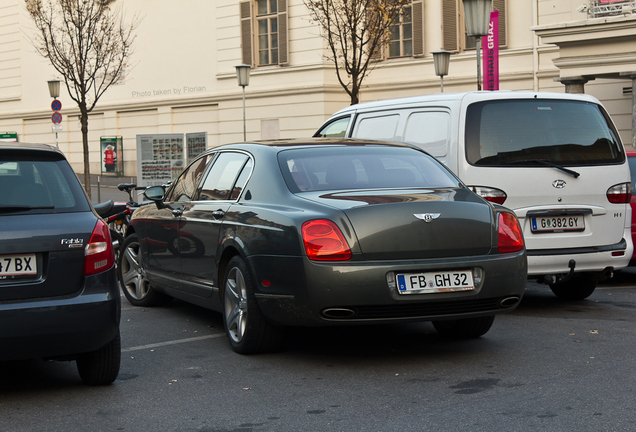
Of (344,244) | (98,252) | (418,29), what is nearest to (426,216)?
(344,244)

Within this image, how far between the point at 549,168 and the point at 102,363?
421 centimetres

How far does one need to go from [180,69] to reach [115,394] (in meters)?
30.8

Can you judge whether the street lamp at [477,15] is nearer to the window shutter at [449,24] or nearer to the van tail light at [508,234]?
the van tail light at [508,234]

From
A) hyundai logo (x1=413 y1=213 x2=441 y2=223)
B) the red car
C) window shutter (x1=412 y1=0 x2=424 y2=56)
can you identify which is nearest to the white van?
the red car

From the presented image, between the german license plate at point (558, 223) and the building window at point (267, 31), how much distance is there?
2521 centimetres

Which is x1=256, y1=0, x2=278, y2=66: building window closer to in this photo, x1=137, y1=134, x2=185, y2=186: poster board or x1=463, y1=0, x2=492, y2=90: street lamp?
x1=137, y1=134, x2=185, y2=186: poster board

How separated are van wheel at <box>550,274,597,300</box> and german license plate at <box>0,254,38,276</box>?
5.24 m

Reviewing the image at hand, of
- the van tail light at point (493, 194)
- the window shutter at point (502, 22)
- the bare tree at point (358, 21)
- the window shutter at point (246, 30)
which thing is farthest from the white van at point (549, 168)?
the window shutter at point (246, 30)

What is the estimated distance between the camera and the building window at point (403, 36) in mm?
29188

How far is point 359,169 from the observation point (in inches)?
Answer: 248

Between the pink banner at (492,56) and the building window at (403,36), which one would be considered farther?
the building window at (403,36)

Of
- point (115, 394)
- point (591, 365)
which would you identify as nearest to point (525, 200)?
point (591, 365)

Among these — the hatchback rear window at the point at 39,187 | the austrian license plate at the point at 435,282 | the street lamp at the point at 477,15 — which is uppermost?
the street lamp at the point at 477,15

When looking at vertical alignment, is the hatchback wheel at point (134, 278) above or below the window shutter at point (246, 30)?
below
